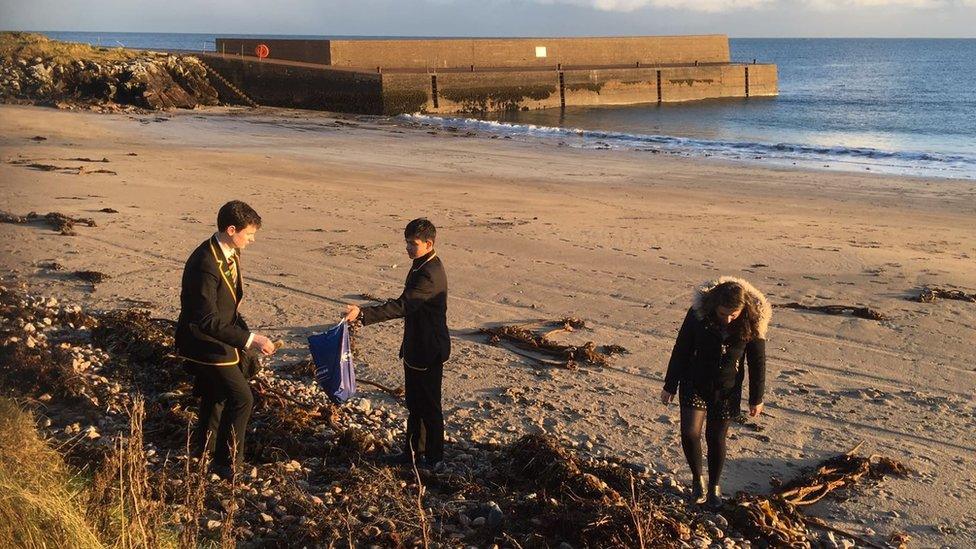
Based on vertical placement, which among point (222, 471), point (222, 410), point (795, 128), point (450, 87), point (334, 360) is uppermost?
point (450, 87)

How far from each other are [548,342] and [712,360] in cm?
299

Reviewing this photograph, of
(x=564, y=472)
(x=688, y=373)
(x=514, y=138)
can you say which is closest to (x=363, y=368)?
(x=564, y=472)

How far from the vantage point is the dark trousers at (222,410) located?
4.73 metres

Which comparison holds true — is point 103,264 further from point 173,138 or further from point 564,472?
point 173,138

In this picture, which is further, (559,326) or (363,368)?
(559,326)

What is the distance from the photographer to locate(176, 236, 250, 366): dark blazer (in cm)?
450

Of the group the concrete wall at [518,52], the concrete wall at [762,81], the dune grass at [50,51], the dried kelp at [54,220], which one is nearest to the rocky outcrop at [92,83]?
the dune grass at [50,51]

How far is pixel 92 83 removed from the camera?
33062mm

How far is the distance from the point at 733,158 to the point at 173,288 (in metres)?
18.8

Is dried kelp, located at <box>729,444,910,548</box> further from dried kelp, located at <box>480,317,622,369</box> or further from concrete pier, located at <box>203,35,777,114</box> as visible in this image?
concrete pier, located at <box>203,35,777,114</box>

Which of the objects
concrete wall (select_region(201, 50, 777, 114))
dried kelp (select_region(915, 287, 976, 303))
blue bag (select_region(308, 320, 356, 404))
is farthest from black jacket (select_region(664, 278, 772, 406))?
concrete wall (select_region(201, 50, 777, 114))

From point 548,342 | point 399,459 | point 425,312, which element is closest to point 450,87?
point 548,342

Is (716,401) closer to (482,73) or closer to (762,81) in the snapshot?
(482,73)

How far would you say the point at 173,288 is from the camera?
8.84 m
